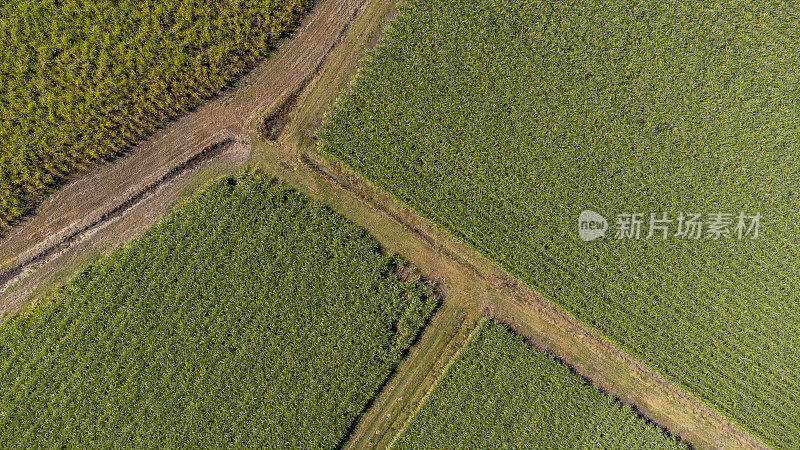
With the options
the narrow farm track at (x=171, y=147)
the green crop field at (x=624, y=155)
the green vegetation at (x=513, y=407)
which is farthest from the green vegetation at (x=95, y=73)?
the green vegetation at (x=513, y=407)

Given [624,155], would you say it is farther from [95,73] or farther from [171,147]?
[95,73]

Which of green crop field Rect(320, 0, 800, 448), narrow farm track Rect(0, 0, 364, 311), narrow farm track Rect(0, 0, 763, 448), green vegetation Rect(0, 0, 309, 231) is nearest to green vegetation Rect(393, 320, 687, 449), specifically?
narrow farm track Rect(0, 0, 763, 448)

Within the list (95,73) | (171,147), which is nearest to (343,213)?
(171,147)

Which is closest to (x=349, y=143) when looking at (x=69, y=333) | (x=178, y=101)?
(x=178, y=101)

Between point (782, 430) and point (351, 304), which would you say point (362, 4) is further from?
point (782, 430)

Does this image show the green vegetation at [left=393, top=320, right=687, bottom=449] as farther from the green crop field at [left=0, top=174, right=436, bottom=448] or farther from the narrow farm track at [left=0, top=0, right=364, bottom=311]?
the narrow farm track at [left=0, top=0, right=364, bottom=311]

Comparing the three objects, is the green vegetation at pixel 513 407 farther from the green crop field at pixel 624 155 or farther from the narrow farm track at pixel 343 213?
the green crop field at pixel 624 155
